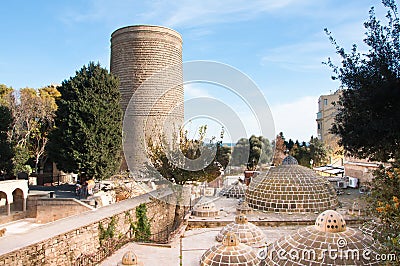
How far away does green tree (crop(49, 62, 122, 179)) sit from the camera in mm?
16688

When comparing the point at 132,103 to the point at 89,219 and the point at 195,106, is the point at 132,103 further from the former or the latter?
the point at 89,219

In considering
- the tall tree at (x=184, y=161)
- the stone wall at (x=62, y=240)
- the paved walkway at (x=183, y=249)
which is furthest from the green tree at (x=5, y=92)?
the paved walkway at (x=183, y=249)

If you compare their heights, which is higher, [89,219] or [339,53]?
[339,53]

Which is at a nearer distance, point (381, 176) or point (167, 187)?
point (381, 176)

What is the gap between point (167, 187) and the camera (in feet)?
53.7

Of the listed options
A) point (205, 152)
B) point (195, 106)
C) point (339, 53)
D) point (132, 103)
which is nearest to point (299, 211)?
point (205, 152)

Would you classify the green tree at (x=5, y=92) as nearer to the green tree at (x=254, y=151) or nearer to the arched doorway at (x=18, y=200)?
the arched doorway at (x=18, y=200)

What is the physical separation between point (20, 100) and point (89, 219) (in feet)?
48.2

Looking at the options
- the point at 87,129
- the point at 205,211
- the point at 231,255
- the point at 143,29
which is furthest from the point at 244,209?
the point at 143,29

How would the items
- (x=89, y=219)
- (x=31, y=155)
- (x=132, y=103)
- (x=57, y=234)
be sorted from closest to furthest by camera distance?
(x=57, y=234), (x=89, y=219), (x=31, y=155), (x=132, y=103)

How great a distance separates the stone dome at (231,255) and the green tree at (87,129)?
34.7 feet

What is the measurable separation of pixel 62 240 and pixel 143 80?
56.0 feet

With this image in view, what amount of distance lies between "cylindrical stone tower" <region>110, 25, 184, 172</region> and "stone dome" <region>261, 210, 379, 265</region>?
1783 centimetres

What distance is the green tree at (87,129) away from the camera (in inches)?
657
